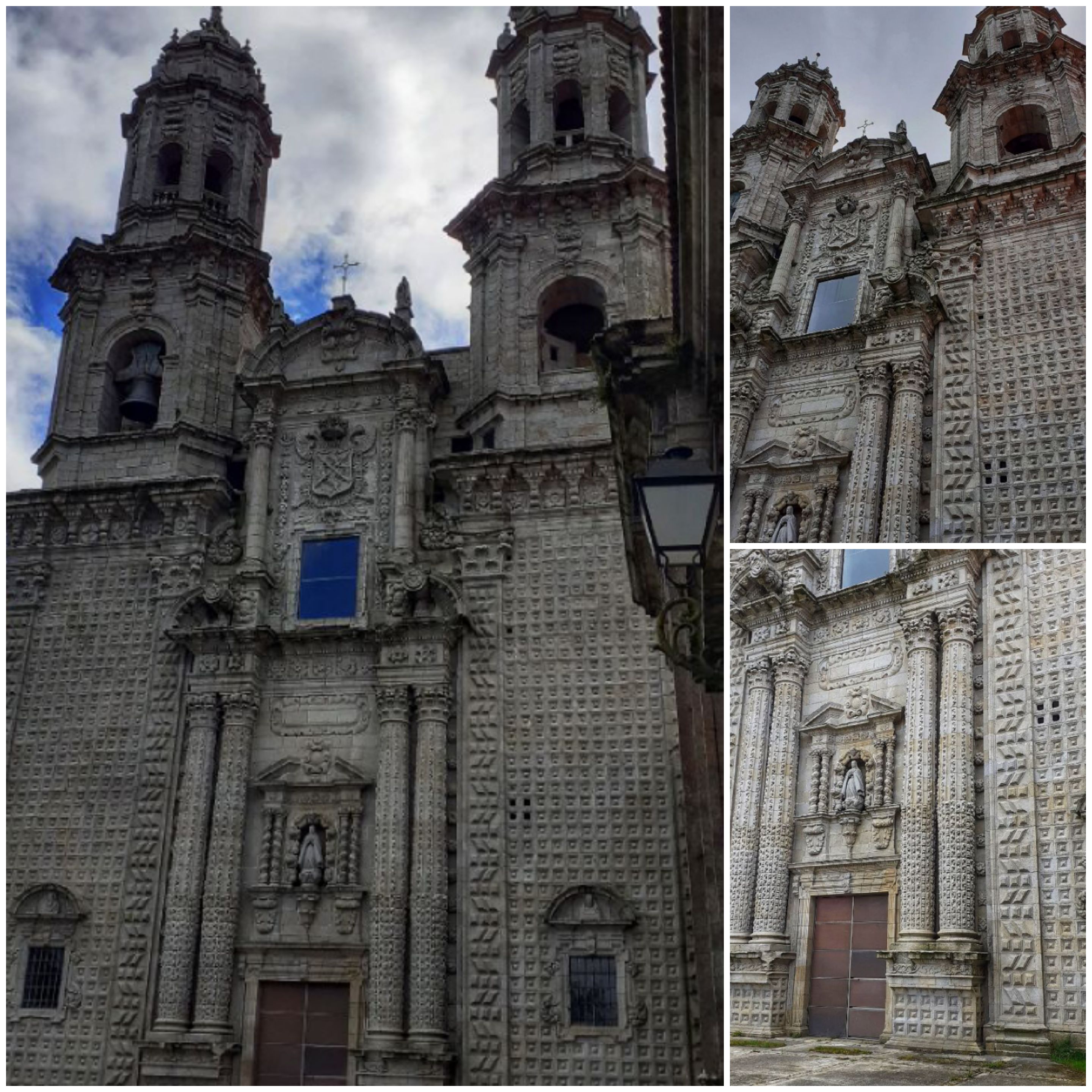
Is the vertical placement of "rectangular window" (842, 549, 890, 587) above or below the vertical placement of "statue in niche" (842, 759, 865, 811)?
above

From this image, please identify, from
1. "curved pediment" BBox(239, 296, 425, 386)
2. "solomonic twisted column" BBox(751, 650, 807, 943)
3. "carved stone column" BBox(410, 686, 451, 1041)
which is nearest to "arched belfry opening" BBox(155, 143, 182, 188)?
"curved pediment" BBox(239, 296, 425, 386)

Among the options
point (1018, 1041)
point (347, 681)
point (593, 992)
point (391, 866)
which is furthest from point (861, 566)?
point (347, 681)

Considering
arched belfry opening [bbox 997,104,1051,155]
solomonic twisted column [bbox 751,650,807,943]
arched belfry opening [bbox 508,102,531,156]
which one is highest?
arched belfry opening [bbox 508,102,531,156]

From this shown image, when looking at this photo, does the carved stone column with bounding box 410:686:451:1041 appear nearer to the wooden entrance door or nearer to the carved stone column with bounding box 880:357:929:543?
the wooden entrance door

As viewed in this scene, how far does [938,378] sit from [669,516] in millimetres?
9381

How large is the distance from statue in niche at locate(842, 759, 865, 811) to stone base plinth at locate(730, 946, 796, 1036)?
2126 millimetres

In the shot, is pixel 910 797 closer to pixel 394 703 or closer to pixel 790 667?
pixel 790 667

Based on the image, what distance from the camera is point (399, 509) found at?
1889 cm

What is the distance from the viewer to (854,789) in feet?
29.7

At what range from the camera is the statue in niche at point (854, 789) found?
29.1 feet

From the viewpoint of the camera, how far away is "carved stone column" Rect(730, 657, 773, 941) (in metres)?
7.16

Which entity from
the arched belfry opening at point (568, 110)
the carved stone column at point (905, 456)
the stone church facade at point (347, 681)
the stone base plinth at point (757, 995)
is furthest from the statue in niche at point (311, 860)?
the arched belfry opening at point (568, 110)

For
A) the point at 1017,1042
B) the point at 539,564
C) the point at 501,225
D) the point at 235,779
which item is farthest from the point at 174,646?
the point at 1017,1042

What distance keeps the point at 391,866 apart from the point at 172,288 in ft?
39.1
